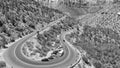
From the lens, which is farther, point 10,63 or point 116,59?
point 116,59

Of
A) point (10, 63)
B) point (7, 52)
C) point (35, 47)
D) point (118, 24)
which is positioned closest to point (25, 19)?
point (35, 47)

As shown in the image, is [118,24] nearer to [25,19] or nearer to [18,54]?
[25,19]

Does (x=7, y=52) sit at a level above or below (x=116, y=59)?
above

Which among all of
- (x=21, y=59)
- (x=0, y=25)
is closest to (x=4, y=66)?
(x=21, y=59)

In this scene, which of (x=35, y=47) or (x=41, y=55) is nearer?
(x=41, y=55)

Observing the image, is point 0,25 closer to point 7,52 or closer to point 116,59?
point 7,52

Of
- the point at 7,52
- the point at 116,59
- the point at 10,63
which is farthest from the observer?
the point at 116,59

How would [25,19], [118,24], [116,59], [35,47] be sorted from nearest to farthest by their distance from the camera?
[35,47] → [116,59] → [25,19] → [118,24]

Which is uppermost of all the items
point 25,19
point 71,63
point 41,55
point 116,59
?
point 25,19

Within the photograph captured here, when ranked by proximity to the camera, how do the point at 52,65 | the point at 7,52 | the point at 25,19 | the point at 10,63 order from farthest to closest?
the point at 25,19 < the point at 7,52 < the point at 52,65 < the point at 10,63
